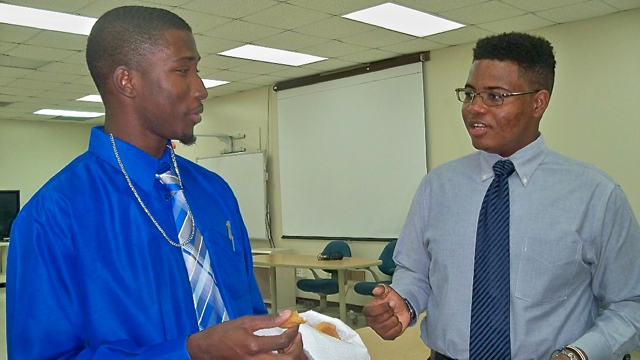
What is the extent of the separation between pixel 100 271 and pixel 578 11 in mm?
5855

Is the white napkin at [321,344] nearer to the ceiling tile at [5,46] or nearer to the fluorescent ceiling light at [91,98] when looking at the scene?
the ceiling tile at [5,46]

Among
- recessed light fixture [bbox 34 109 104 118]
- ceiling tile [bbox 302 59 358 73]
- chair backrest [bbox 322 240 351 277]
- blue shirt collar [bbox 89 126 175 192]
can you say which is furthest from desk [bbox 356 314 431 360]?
recessed light fixture [bbox 34 109 104 118]

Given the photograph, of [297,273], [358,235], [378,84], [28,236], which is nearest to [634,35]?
[378,84]

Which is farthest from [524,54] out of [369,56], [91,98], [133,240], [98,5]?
[91,98]

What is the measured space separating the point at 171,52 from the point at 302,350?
69 centimetres

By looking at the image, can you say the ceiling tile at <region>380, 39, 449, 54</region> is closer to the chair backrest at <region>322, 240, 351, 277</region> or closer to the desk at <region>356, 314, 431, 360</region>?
the chair backrest at <region>322, 240, 351, 277</region>

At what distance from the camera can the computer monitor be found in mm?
11656

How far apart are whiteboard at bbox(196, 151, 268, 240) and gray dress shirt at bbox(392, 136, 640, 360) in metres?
7.80

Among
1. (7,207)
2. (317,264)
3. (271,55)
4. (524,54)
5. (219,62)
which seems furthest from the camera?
(7,207)

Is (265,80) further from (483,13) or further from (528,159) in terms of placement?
(528,159)

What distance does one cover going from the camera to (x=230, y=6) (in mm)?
5406

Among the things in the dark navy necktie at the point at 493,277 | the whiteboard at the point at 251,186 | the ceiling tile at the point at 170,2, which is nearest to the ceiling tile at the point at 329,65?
the whiteboard at the point at 251,186

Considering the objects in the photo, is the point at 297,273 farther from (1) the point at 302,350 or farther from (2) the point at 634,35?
(1) the point at 302,350

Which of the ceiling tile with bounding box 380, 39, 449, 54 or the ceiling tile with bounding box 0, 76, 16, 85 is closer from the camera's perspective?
the ceiling tile with bounding box 380, 39, 449, 54
